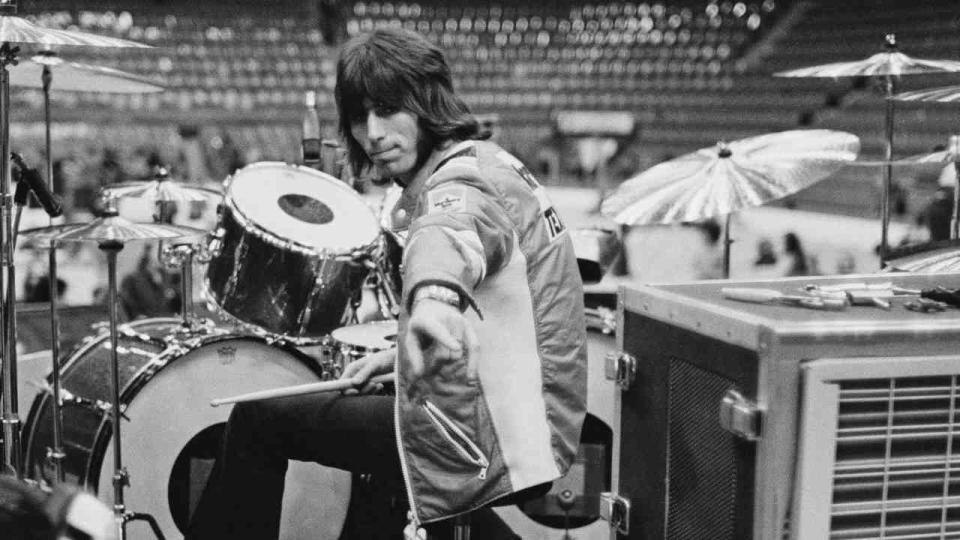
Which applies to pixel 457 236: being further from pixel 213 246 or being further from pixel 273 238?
pixel 213 246

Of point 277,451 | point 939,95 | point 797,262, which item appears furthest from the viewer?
point 797,262

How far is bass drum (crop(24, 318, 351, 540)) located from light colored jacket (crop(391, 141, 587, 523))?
101 cm

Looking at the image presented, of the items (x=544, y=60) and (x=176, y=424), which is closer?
(x=176, y=424)

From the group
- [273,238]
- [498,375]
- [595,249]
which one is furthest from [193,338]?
[498,375]

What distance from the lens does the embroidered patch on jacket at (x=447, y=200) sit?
1.29 meters

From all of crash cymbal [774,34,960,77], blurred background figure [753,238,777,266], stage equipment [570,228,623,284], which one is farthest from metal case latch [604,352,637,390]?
blurred background figure [753,238,777,266]

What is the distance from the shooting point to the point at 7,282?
2.16 meters

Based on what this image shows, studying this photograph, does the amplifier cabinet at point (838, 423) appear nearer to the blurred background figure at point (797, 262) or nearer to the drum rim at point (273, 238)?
the drum rim at point (273, 238)

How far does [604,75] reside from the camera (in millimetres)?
14258

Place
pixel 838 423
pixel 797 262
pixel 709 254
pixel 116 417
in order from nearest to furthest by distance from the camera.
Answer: pixel 838 423
pixel 116 417
pixel 797 262
pixel 709 254

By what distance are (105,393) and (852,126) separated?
10.6 m

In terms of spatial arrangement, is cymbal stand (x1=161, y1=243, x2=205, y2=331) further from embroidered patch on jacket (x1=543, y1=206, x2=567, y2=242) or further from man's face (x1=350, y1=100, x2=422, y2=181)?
embroidered patch on jacket (x1=543, y1=206, x2=567, y2=242)

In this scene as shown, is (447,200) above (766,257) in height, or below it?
above

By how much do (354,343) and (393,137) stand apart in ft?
2.17
